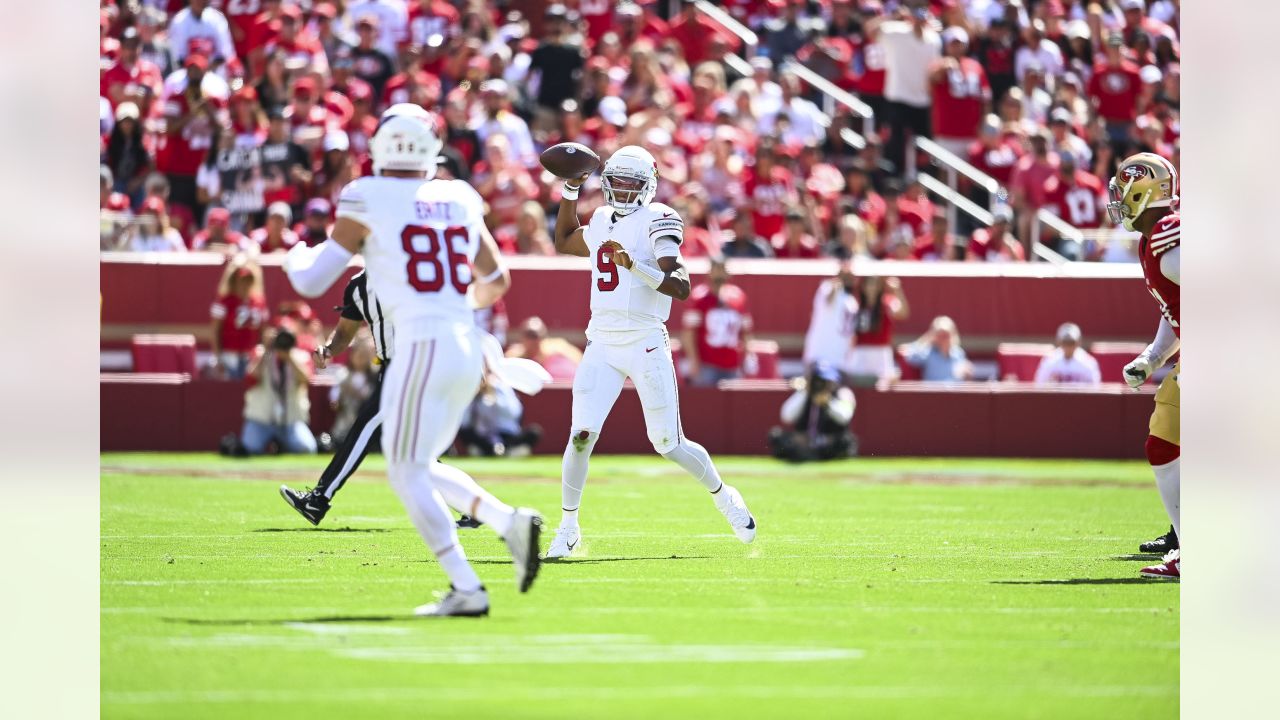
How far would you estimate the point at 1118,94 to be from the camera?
22969mm

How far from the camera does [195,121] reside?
20.9 metres

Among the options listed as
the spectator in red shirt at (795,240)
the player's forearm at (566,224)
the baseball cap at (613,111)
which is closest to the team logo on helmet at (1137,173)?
the player's forearm at (566,224)

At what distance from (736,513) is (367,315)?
235 centimetres

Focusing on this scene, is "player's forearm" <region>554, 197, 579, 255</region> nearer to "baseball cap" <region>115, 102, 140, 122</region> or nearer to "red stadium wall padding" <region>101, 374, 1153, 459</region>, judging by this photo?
"red stadium wall padding" <region>101, 374, 1153, 459</region>

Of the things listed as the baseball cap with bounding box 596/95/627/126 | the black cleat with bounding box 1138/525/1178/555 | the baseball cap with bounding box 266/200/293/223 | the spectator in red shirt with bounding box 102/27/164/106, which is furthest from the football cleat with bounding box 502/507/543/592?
the spectator in red shirt with bounding box 102/27/164/106

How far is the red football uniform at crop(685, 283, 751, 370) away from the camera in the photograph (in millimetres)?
18922

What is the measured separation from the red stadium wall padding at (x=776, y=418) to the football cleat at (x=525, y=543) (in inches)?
428

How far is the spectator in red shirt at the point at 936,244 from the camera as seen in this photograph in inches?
808

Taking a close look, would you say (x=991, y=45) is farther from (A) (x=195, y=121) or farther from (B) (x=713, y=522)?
(B) (x=713, y=522)
